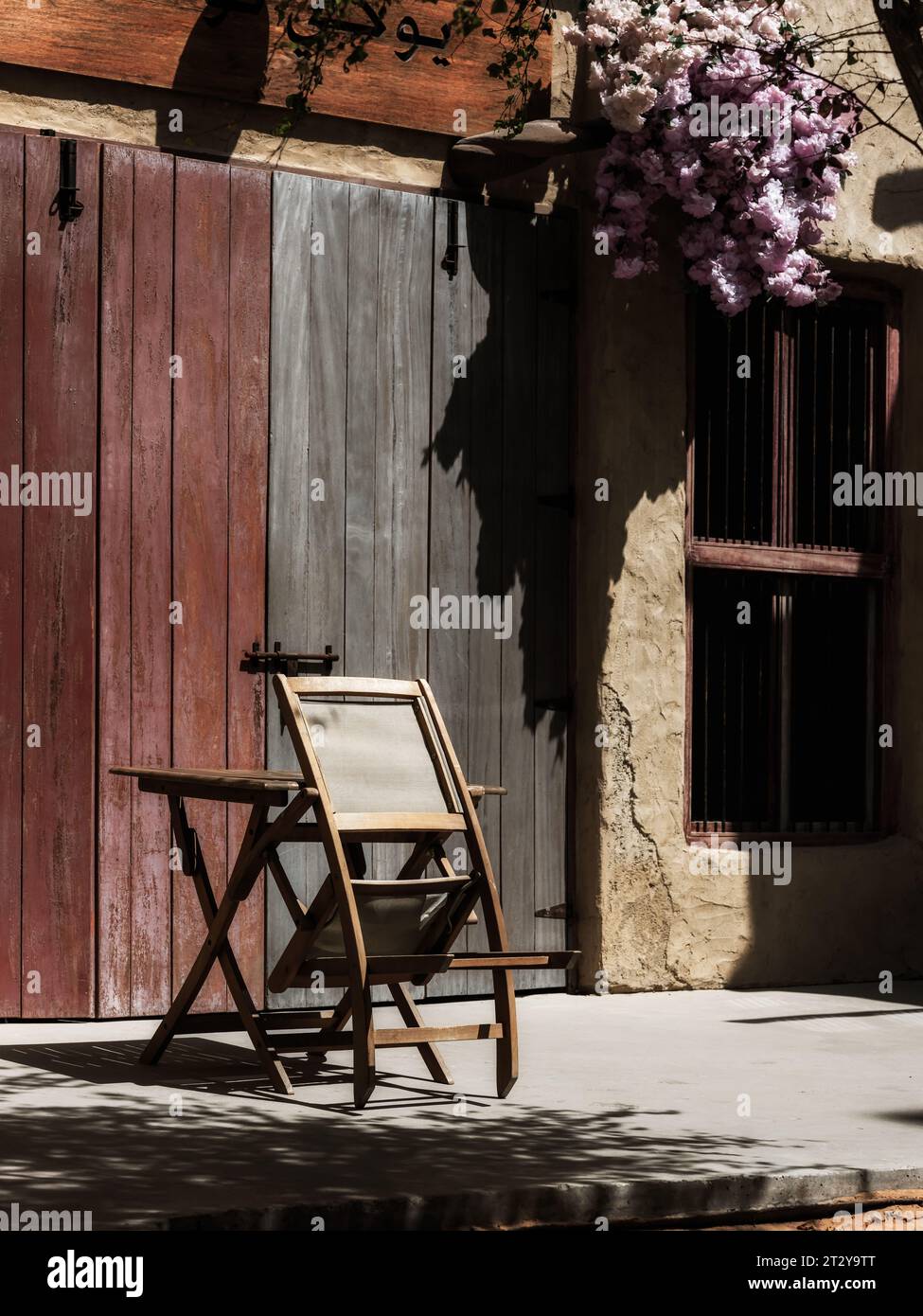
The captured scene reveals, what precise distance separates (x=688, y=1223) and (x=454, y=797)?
1.77m

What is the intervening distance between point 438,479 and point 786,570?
1.77m

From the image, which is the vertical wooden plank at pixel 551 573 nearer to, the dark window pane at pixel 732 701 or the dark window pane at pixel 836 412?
the dark window pane at pixel 732 701

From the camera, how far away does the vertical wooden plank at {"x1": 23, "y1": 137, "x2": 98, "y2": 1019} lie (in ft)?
21.9

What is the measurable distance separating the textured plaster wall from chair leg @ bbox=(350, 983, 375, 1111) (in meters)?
2.72

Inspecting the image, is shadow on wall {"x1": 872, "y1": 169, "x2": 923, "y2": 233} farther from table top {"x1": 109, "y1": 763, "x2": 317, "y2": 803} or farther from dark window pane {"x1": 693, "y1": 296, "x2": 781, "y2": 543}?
table top {"x1": 109, "y1": 763, "x2": 317, "y2": 803}

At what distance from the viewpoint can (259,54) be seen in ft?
23.6

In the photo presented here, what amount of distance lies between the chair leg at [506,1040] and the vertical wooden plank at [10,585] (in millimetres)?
1971

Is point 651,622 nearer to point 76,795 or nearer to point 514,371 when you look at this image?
point 514,371

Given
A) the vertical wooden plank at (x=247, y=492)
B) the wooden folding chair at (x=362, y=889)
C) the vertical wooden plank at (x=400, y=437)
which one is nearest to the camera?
the wooden folding chair at (x=362, y=889)

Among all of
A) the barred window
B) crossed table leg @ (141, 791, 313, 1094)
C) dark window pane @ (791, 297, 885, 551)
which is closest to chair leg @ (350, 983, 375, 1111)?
crossed table leg @ (141, 791, 313, 1094)

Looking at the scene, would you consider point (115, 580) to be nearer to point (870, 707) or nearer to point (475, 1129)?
point (475, 1129)

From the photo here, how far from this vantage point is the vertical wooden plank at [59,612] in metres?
6.68

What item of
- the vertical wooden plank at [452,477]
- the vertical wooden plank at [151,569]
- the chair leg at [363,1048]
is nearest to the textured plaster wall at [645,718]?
the vertical wooden plank at [452,477]
